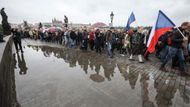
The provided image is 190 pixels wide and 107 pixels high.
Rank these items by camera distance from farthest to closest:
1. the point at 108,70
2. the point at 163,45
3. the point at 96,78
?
the point at 163,45, the point at 108,70, the point at 96,78

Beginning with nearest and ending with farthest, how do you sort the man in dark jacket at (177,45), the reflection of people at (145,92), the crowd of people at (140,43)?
the reflection of people at (145,92) → the man in dark jacket at (177,45) → the crowd of people at (140,43)

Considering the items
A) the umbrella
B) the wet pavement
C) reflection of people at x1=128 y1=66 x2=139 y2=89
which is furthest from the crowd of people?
the umbrella

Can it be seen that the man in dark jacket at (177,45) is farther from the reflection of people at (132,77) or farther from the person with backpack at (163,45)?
the reflection of people at (132,77)

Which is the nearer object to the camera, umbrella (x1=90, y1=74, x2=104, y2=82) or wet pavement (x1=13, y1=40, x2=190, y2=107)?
wet pavement (x1=13, y1=40, x2=190, y2=107)

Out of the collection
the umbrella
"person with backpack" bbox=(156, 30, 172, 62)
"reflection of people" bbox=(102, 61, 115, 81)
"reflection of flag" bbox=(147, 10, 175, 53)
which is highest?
"reflection of flag" bbox=(147, 10, 175, 53)

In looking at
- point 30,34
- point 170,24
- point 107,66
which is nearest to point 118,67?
point 107,66

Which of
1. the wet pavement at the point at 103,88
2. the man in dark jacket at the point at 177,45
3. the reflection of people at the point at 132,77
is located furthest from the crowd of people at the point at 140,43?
the reflection of people at the point at 132,77

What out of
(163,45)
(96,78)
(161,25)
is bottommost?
(96,78)

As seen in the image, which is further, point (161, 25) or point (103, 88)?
point (161, 25)

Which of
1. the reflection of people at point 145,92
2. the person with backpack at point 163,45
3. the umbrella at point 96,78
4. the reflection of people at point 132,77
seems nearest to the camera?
the reflection of people at point 145,92

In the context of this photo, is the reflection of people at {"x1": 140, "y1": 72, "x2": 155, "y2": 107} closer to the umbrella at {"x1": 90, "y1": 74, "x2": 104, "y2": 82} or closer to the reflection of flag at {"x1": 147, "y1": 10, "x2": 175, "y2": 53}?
the umbrella at {"x1": 90, "y1": 74, "x2": 104, "y2": 82}

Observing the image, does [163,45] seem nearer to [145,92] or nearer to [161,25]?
[161,25]

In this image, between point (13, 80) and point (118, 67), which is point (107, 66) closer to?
point (118, 67)

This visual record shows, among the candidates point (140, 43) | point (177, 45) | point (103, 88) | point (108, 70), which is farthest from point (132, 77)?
point (140, 43)
